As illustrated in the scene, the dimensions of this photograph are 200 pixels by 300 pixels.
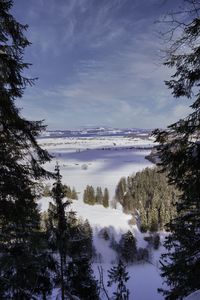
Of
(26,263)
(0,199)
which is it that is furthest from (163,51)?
(26,263)

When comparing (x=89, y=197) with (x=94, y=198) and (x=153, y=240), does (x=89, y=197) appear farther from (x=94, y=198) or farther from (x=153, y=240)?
(x=153, y=240)

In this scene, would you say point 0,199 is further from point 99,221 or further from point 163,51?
point 99,221

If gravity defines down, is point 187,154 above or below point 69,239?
above

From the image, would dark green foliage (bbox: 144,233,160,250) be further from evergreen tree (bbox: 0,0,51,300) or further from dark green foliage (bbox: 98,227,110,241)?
evergreen tree (bbox: 0,0,51,300)

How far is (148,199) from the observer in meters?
110

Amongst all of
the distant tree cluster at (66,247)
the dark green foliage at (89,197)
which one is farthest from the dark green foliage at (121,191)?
the distant tree cluster at (66,247)

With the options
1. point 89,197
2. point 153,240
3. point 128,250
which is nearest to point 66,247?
point 128,250

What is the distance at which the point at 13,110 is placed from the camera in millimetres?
7676

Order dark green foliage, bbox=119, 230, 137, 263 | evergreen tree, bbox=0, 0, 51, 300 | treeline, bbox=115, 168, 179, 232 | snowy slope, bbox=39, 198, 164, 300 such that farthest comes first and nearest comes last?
treeline, bbox=115, 168, 179, 232, dark green foliage, bbox=119, 230, 137, 263, snowy slope, bbox=39, 198, 164, 300, evergreen tree, bbox=0, 0, 51, 300

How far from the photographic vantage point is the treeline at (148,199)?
85431 mm

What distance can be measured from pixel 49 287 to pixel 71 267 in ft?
5.86

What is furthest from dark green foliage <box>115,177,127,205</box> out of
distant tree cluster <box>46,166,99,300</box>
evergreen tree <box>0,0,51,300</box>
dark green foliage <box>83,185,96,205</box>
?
evergreen tree <box>0,0,51,300</box>

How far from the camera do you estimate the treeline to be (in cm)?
8543

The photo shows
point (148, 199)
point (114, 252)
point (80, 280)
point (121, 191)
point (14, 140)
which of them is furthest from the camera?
point (121, 191)
